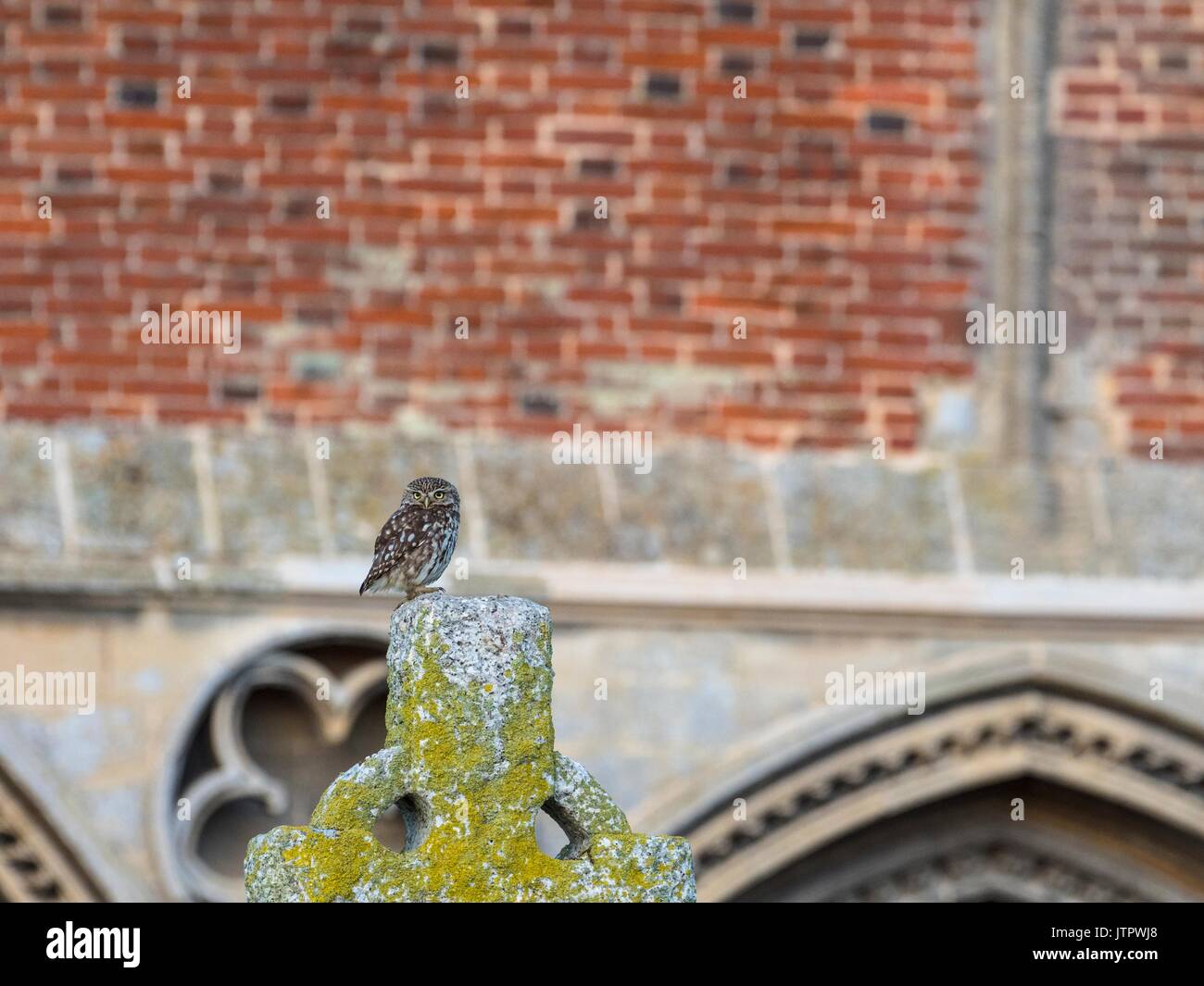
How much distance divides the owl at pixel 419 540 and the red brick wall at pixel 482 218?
3.23 m

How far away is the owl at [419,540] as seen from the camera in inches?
172

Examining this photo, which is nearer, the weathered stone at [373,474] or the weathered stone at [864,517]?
the weathered stone at [373,474]

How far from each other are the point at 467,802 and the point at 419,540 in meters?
1.07

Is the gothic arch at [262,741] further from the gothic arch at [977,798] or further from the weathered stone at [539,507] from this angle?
the gothic arch at [977,798]

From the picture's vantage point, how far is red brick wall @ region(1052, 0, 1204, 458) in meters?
7.99

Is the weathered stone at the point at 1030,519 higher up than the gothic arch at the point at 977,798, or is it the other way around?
the weathered stone at the point at 1030,519

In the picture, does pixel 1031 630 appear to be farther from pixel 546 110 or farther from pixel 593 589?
pixel 546 110

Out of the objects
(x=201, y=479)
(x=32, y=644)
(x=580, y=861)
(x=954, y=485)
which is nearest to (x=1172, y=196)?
(x=954, y=485)

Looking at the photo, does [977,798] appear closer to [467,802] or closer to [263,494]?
[263,494]

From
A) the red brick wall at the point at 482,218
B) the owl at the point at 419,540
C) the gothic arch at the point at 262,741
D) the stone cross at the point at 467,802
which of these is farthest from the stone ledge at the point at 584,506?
the stone cross at the point at 467,802

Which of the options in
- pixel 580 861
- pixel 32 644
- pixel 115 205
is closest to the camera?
pixel 580 861

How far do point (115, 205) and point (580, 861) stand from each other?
15.5ft

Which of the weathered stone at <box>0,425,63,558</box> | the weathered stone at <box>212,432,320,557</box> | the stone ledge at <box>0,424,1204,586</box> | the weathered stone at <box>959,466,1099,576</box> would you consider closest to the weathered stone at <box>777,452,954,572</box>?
the stone ledge at <box>0,424,1204,586</box>
